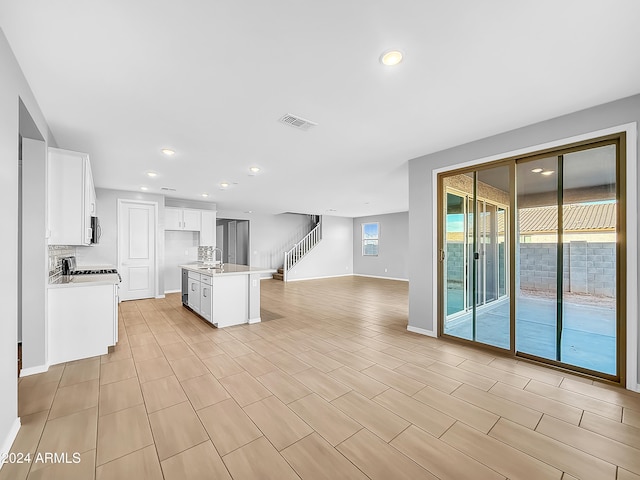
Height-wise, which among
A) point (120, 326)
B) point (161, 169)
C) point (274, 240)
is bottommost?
point (120, 326)

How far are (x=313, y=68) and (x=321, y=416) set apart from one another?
2545 millimetres

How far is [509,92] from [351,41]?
151cm

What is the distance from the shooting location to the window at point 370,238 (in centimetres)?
1128

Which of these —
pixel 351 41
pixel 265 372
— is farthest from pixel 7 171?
pixel 265 372

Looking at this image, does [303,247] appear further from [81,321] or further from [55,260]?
[81,321]

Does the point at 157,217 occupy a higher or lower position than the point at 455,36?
lower

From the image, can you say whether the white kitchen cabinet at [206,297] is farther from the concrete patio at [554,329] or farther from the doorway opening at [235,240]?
the doorway opening at [235,240]

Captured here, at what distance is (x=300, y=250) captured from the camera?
35.8 feet

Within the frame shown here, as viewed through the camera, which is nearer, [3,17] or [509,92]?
[3,17]

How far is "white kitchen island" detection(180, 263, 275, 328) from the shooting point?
4.24 metres

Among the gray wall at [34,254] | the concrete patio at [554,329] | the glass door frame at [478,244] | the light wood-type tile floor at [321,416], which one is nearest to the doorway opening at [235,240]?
the light wood-type tile floor at [321,416]

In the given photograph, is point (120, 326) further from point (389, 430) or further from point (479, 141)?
point (479, 141)

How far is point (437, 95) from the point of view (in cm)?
233

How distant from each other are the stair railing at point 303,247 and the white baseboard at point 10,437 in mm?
8377
